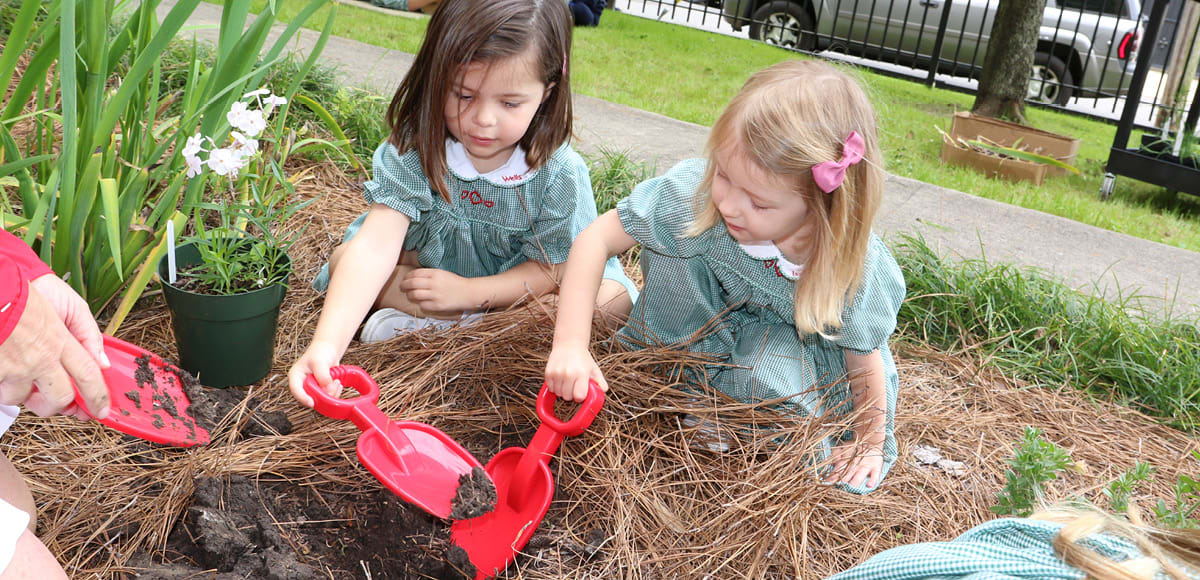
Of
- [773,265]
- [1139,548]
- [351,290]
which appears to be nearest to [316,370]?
[351,290]

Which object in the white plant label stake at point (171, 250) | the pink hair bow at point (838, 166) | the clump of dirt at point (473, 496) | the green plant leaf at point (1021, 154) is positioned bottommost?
the clump of dirt at point (473, 496)

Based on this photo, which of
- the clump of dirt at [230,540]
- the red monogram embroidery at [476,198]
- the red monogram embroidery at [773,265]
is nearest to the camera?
the clump of dirt at [230,540]

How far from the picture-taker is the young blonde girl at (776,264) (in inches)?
56.0

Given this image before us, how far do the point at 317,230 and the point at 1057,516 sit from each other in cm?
194

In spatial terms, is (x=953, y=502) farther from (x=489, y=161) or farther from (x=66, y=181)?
(x=66, y=181)

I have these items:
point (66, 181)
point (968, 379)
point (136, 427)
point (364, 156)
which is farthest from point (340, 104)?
point (968, 379)

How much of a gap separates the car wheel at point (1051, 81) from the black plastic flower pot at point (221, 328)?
725 centimetres

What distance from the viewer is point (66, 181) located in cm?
154

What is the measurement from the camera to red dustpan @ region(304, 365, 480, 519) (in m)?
1.30

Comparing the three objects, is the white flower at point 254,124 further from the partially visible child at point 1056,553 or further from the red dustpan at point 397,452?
the partially visible child at point 1056,553

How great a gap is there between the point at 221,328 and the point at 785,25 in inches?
299

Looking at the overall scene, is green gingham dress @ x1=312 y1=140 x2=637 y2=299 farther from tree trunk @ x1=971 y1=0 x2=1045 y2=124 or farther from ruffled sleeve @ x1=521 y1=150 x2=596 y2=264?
tree trunk @ x1=971 y1=0 x2=1045 y2=124

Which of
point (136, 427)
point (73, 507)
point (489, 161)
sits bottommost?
point (73, 507)

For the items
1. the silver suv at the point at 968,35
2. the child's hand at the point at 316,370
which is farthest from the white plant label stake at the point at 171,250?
the silver suv at the point at 968,35
